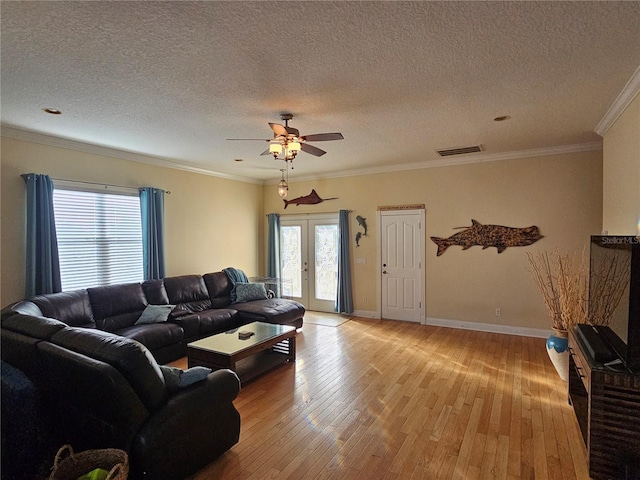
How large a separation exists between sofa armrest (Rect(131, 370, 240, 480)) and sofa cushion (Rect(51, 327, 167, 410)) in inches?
4.4

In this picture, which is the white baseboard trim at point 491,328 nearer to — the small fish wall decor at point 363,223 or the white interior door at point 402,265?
the white interior door at point 402,265

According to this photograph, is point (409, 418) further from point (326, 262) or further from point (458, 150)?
point (326, 262)

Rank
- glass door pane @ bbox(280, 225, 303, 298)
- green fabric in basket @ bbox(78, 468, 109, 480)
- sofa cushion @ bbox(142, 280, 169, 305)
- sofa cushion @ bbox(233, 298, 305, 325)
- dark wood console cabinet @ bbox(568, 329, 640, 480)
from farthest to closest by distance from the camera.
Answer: glass door pane @ bbox(280, 225, 303, 298) < sofa cushion @ bbox(233, 298, 305, 325) < sofa cushion @ bbox(142, 280, 169, 305) < dark wood console cabinet @ bbox(568, 329, 640, 480) < green fabric in basket @ bbox(78, 468, 109, 480)

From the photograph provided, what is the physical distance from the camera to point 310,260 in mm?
7199

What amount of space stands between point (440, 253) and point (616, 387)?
372 cm

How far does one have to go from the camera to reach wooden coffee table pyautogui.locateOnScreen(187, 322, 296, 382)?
344cm

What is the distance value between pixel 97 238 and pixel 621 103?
6.26 m

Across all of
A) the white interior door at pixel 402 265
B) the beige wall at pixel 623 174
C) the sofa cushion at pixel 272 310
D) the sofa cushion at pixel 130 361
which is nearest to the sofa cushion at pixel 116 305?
the sofa cushion at pixel 272 310

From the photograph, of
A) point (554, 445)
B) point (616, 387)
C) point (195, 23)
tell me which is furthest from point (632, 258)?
point (195, 23)

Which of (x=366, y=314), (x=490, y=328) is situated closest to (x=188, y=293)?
(x=366, y=314)

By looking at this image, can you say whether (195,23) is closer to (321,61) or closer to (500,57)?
(321,61)

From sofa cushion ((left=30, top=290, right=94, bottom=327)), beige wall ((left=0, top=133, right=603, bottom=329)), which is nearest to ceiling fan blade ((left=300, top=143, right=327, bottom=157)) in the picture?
beige wall ((left=0, top=133, right=603, bottom=329))

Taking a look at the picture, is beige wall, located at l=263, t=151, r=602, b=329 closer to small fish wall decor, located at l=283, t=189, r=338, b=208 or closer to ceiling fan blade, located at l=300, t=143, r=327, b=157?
small fish wall decor, located at l=283, t=189, r=338, b=208

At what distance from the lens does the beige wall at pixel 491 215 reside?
4863 mm
